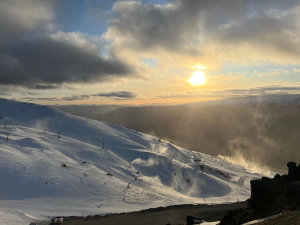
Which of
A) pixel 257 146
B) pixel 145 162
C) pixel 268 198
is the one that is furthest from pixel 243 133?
pixel 268 198

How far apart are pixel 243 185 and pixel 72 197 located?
36451mm

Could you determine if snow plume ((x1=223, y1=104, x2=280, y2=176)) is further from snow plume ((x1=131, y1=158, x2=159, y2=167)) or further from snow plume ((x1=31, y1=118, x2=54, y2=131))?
snow plume ((x1=31, y1=118, x2=54, y2=131))

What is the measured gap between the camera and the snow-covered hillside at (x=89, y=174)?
85.7ft

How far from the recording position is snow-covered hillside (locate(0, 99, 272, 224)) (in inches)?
1028

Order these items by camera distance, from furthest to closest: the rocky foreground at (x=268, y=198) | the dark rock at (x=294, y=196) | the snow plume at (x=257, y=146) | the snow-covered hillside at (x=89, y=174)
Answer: the snow plume at (x=257, y=146) < the snow-covered hillside at (x=89, y=174) < the rocky foreground at (x=268, y=198) < the dark rock at (x=294, y=196)

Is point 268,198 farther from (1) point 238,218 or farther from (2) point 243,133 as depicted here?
(2) point 243,133

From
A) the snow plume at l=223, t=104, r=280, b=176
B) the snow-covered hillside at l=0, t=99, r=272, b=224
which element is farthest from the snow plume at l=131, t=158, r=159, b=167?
the snow plume at l=223, t=104, r=280, b=176

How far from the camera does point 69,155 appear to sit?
128 ft

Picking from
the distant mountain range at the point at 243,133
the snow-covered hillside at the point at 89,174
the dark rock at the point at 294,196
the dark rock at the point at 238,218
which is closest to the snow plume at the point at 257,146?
the distant mountain range at the point at 243,133

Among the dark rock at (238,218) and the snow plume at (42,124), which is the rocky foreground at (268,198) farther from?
the snow plume at (42,124)

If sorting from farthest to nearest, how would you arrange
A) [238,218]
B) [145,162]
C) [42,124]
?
[42,124]
[145,162]
[238,218]

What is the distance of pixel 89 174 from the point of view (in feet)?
110

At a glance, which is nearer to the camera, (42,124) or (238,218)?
(238,218)

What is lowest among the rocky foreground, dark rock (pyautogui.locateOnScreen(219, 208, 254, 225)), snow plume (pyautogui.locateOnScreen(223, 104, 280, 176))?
snow plume (pyautogui.locateOnScreen(223, 104, 280, 176))
